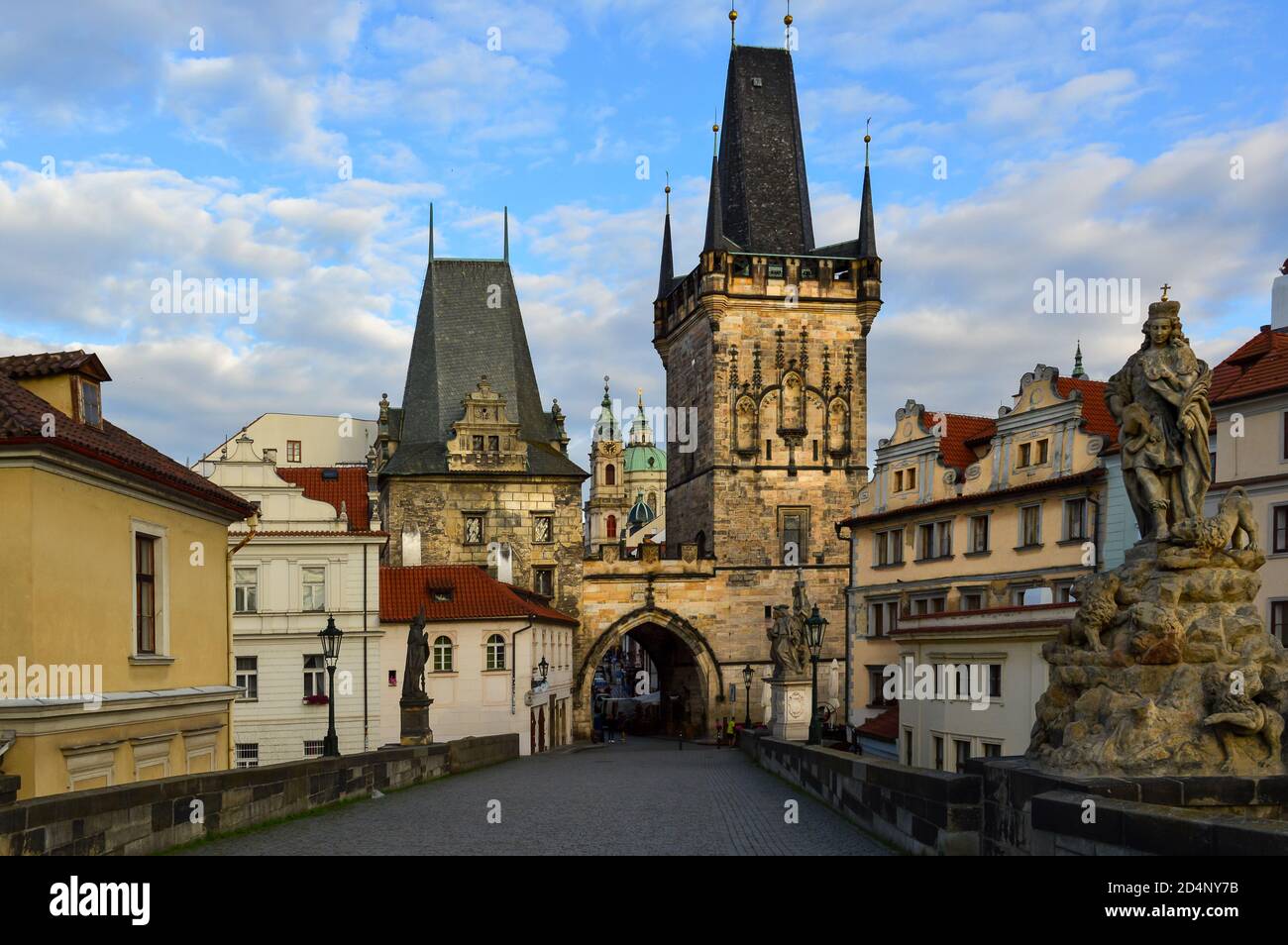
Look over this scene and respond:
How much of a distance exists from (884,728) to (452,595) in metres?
15.2

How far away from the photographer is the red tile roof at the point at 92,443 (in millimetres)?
13102

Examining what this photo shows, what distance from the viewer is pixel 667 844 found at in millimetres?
12641

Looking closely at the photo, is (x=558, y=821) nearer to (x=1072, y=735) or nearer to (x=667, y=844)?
(x=667, y=844)

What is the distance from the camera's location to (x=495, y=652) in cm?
4219

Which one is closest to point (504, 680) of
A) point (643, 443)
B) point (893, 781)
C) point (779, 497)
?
point (779, 497)

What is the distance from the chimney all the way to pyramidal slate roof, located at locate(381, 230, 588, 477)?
2890cm

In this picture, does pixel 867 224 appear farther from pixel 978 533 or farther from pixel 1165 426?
pixel 1165 426

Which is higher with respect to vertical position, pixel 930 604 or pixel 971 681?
pixel 930 604

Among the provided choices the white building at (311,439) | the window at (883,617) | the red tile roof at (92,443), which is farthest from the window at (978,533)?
the white building at (311,439)

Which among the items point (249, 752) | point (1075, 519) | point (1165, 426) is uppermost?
point (1165, 426)

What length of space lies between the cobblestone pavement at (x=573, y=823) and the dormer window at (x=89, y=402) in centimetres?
551

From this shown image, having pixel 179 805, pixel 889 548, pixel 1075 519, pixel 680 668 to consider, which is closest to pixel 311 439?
pixel 680 668

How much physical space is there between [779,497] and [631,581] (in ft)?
22.7

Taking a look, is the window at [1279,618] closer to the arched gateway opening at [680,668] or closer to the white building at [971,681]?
the white building at [971,681]
